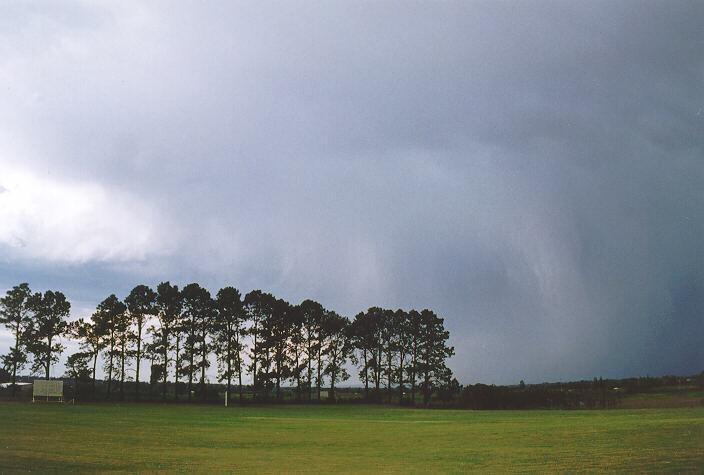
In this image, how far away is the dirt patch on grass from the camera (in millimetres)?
56625

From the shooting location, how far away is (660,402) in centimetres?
6175

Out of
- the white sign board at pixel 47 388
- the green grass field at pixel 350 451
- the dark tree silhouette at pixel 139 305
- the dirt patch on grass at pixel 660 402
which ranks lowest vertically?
the dirt patch on grass at pixel 660 402

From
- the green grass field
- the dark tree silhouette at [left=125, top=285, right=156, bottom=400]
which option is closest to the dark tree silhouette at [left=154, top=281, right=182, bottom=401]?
the dark tree silhouette at [left=125, top=285, right=156, bottom=400]

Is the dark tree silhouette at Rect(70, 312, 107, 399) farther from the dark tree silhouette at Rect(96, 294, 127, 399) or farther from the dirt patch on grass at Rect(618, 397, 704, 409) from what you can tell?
the dirt patch on grass at Rect(618, 397, 704, 409)

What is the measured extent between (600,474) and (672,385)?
76.9 meters

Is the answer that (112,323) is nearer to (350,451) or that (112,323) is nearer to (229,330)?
(229,330)

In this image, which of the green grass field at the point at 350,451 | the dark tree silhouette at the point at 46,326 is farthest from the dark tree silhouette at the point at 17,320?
the green grass field at the point at 350,451

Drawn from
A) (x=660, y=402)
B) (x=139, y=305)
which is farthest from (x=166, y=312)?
(x=660, y=402)

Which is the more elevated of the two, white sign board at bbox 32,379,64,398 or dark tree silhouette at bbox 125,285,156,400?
dark tree silhouette at bbox 125,285,156,400

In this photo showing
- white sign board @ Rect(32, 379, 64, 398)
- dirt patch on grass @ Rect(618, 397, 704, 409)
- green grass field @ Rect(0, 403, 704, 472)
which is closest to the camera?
green grass field @ Rect(0, 403, 704, 472)

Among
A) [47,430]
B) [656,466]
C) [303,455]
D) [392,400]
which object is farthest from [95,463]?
[392,400]

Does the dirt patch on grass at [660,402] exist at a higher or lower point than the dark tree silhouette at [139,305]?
lower

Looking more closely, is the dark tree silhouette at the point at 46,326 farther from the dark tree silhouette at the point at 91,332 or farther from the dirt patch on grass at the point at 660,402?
the dirt patch on grass at the point at 660,402

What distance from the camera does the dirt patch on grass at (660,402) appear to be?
56.6m
